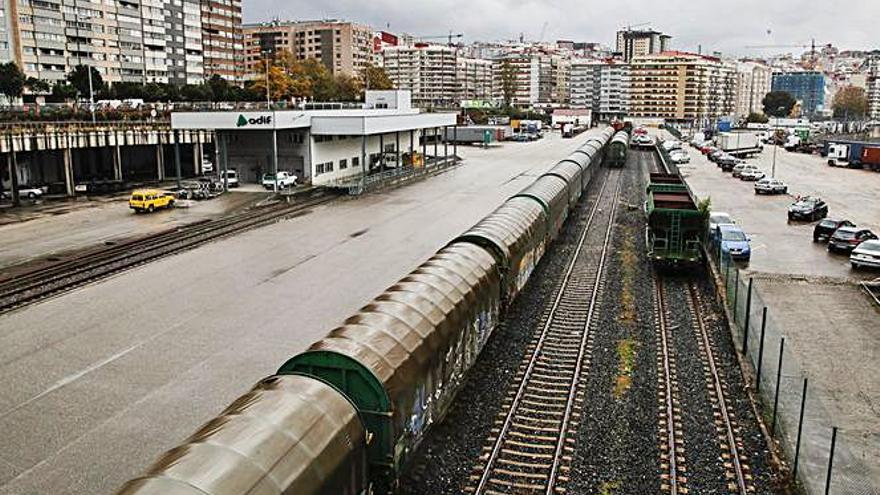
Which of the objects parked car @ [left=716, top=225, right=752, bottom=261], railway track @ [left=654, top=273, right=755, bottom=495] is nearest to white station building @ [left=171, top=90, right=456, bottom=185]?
parked car @ [left=716, top=225, right=752, bottom=261]

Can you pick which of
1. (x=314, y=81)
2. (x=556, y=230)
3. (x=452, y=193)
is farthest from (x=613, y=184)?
(x=314, y=81)

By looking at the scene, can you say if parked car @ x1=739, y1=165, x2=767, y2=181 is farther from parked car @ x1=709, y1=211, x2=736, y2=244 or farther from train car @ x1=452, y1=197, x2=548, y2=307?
train car @ x1=452, y1=197, x2=548, y2=307

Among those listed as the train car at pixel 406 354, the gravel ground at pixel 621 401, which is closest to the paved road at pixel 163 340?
the train car at pixel 406 354

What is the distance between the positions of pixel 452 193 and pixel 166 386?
3916cm

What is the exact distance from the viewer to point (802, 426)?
44.9ft

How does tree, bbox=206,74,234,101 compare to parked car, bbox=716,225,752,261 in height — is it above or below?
above

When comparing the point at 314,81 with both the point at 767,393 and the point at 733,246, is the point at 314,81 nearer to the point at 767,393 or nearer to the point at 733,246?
the point at 733,246

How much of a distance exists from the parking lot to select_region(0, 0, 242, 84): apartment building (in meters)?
79.1

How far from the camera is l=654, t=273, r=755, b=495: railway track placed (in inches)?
499

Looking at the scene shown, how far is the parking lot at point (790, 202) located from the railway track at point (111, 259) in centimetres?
2527

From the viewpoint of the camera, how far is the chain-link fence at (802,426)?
12.0 meters

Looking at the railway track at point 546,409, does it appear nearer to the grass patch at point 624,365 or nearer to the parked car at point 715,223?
the grass patch at point 624,365

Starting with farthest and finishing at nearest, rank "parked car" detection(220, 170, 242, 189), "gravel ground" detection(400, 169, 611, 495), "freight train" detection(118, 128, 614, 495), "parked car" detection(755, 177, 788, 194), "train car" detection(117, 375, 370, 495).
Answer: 1. "parked car" detection(755, 177, 788, 194)
2. "parked car" detection(220, 170, 242, 189)
3. "gravel ground" detection(400, 169, 611, 495)
4. "freight train" detection(118, 128, 614, 495)
5. "train car" detection(117, 375, 370, 495)

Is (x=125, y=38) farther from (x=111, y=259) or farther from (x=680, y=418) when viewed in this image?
(x=680, y=418)
